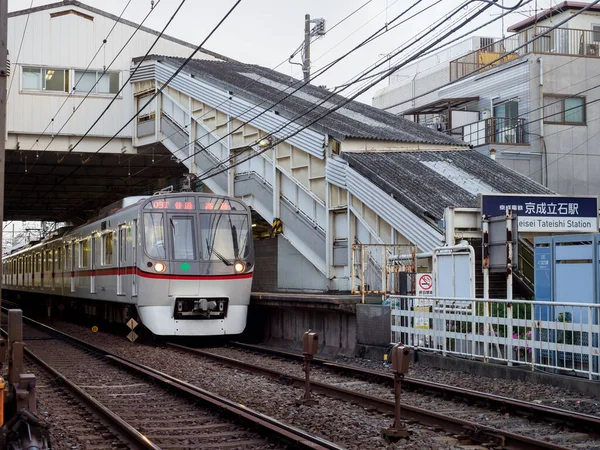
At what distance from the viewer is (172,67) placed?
28078 millimetres

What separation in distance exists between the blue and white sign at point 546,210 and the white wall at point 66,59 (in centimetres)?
1788

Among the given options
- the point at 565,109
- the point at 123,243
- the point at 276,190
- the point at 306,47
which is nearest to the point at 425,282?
the point at 123,243

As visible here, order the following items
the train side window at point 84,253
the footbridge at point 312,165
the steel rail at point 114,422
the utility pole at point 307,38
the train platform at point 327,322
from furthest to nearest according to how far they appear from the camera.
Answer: the utility pole at point 307,38
the train side window at point 84,253
the footbridge at point 312,165
the train platform at point 327,322
the steel rail at point 114,422

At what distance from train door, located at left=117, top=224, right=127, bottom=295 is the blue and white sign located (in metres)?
8.30

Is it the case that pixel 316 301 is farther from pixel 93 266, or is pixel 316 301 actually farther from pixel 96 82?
pixel 96 82

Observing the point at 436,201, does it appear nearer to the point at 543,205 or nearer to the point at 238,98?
the point at 543,205

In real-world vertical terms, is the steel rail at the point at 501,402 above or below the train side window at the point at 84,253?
below

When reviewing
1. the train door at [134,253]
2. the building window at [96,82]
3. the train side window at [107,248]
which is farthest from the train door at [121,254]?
the building window at [96,82]

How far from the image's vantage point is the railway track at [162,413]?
8.27 meters

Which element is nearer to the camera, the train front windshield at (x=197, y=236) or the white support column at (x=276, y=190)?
the train front windshield at (x=197, y=236)

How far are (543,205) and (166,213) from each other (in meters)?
7.76

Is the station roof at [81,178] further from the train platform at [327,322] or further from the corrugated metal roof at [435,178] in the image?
the train platform at [327,322]

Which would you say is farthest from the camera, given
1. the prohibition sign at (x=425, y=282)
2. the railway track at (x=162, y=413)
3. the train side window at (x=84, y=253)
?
the train side window at (x=84, y=253)

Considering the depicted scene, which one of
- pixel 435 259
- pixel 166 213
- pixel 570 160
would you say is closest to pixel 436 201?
pixel 435 259
